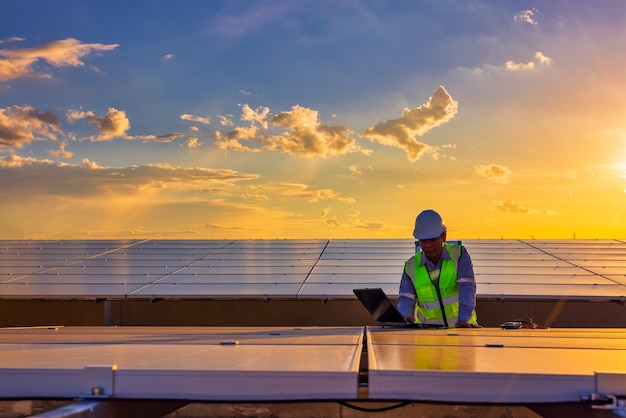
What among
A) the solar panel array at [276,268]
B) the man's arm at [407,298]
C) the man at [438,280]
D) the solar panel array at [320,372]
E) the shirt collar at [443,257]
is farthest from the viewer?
the solar panel array at [276,268]

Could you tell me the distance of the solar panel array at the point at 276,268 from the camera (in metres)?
14.5

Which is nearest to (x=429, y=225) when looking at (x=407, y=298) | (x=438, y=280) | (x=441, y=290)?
(x=438, y=280)

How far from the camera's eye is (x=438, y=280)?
9.41m

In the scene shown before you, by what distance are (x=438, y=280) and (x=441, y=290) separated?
0.15m

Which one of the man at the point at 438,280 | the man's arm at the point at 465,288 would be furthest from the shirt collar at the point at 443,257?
the man's arm at the point at 465,288

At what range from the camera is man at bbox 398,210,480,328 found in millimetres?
9297

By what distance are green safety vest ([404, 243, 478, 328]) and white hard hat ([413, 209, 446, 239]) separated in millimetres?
272

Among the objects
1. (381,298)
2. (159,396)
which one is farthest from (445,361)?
(381,298)

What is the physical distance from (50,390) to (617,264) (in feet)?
52.7

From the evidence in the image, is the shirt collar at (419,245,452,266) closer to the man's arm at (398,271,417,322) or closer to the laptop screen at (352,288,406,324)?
the man's arm at (398,271,417,322)

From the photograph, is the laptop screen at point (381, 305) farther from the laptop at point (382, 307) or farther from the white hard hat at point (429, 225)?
the white hard hat at point (429, 225)

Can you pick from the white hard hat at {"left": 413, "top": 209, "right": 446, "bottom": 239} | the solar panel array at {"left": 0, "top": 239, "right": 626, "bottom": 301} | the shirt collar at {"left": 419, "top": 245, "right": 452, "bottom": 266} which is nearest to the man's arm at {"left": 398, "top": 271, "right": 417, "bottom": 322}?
the shirt collar at {"left": 419, "top": 245, "right": 452, "bottom": 266}

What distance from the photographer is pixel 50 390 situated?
17.0ft

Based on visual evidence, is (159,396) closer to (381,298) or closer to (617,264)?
(381,298)
